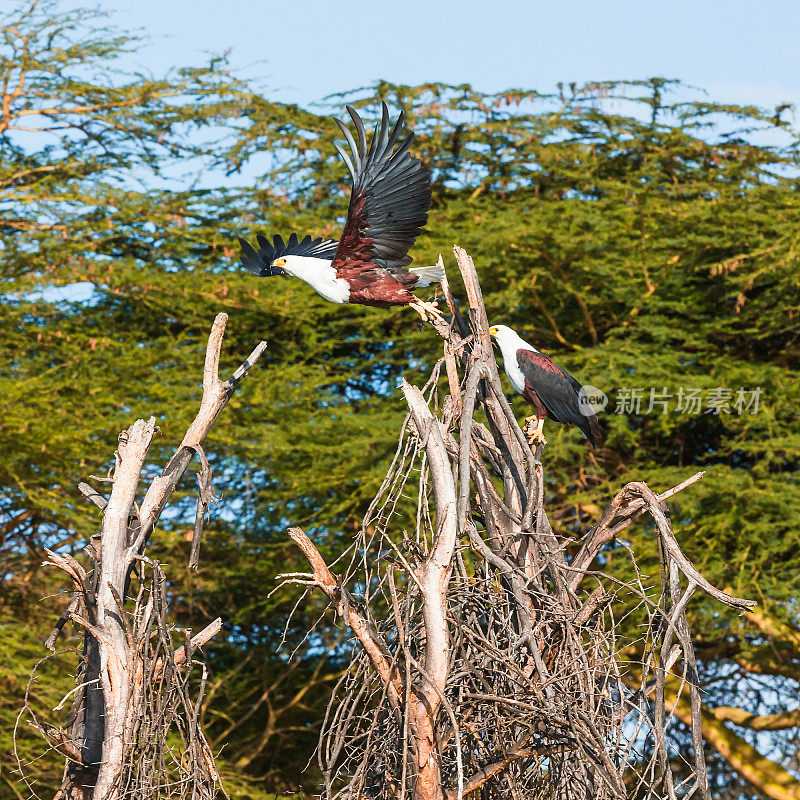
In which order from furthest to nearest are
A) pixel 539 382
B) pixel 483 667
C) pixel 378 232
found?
pixel 378 232, pixel 539 382, pixel 483 667

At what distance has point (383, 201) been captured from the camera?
446 centimetres

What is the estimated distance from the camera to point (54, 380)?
9.21 meters

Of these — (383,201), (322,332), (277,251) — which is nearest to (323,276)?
(383,201)

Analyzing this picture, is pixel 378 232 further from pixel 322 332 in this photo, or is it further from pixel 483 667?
pixel 322 332

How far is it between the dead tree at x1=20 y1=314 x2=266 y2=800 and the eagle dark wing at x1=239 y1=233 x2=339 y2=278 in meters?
2.10

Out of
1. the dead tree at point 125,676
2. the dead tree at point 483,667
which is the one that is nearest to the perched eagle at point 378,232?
the dead tree at point 125,676

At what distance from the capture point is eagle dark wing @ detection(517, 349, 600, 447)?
4.40 metres

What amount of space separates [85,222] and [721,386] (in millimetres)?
5545

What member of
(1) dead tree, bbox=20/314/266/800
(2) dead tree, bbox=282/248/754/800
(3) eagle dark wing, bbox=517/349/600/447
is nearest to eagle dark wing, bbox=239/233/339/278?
(3) eagle dark wing, bbox=517/349/600/447

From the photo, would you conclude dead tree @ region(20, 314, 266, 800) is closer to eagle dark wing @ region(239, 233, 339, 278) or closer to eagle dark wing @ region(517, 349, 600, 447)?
eagle dark wing @ region(517, 349, 600, 447)

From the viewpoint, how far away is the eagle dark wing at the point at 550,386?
4.40 meters


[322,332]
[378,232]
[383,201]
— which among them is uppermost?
[383,201]

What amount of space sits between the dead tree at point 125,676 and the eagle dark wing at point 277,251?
2097mm

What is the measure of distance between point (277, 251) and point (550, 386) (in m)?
1.78
